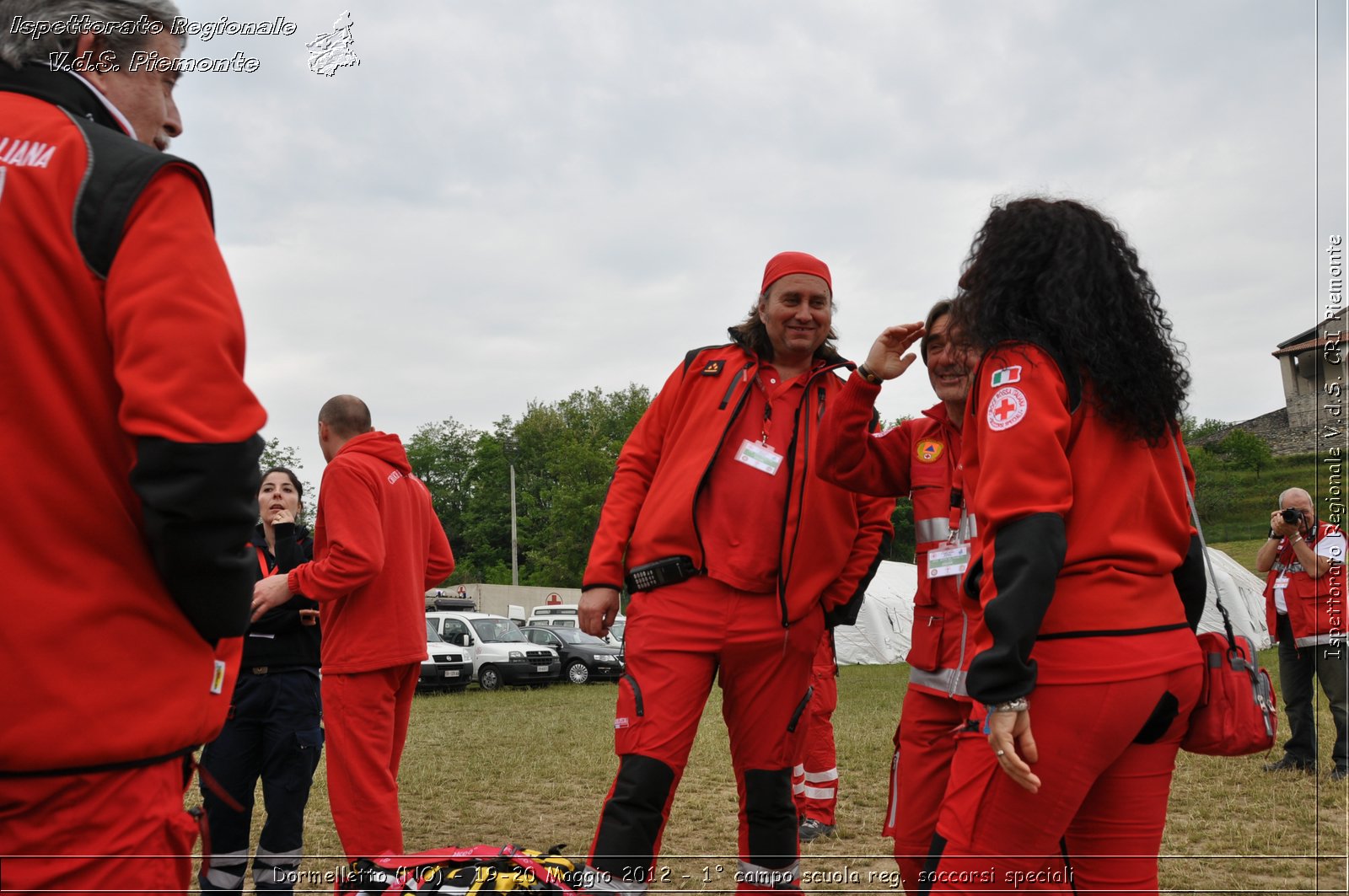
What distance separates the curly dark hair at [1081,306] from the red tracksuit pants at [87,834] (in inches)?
79.2

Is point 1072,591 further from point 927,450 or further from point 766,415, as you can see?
point 766,415

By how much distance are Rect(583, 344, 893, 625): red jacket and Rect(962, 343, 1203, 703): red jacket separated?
1.29m

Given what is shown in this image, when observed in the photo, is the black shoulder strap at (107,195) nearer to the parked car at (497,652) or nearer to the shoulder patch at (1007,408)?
the shoulder patch at (1007,408)

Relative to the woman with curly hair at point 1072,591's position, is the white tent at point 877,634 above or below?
below

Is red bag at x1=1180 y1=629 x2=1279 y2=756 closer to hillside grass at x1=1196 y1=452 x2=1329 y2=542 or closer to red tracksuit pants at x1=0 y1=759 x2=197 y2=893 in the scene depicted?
red tracksuit pants at x1=0 y1=759 x2=197 y2=893

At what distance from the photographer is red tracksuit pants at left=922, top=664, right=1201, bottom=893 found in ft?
7.23

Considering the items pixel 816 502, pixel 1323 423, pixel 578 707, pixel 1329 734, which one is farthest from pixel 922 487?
pixel 578 707

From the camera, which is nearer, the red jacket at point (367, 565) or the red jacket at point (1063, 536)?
the red jacket at point (1063, 536)

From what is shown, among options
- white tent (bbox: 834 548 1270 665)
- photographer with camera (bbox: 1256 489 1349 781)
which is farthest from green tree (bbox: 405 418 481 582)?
photographer with camera (bbox: 1256 489 1349 781)

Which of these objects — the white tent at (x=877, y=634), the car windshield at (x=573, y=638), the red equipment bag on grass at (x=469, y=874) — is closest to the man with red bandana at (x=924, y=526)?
the red equipment bag on grass at (x=469, y=874)

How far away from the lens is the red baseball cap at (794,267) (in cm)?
397

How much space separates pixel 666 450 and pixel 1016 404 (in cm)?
186

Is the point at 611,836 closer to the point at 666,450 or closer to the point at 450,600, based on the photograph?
the point at 666,450

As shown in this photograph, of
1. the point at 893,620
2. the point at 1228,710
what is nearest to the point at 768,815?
the point at 1228,710
